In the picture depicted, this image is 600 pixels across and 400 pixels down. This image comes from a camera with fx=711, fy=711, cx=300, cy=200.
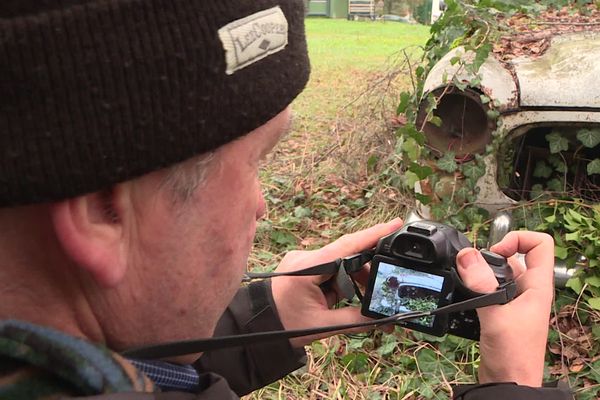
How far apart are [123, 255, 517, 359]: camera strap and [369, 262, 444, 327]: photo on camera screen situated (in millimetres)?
48

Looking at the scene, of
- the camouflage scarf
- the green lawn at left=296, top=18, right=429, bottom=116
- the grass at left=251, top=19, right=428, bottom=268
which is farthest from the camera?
the green lawn at left=296, top=18, right=429, bottom=116

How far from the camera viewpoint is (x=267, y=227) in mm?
3438

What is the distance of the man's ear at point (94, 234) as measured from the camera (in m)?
0.77

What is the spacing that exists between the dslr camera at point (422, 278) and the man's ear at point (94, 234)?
67cm

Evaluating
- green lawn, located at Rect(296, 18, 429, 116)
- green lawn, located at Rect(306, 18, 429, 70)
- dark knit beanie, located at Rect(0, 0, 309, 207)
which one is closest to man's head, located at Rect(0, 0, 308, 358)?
dark knit beanie, located at Rect(0, 0, 309, 207)

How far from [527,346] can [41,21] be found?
929 millimetres

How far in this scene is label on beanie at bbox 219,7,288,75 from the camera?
82cm

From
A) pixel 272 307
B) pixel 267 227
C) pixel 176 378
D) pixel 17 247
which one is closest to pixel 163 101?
pixel 17 247

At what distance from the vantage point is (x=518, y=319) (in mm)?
1245

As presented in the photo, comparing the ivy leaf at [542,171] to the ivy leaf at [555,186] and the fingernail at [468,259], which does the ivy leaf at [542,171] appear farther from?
the fingernail at [468,259]

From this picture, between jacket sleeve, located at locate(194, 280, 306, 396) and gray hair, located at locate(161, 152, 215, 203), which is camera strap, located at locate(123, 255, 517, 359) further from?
gray hair, located at locate(161, 152, 215, 203)

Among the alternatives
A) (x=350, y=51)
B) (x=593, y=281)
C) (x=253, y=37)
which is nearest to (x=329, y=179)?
(x=593, y=281)

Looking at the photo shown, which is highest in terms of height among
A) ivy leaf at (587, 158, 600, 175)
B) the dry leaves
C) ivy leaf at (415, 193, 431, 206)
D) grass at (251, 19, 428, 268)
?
the dry leaves

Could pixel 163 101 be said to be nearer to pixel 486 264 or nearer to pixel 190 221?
pixel 190 221
